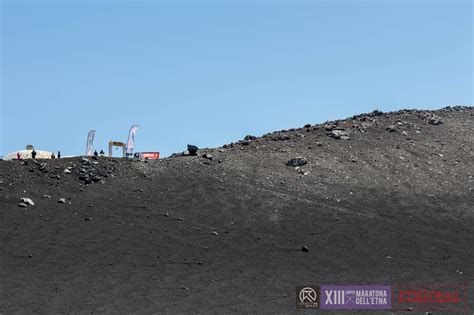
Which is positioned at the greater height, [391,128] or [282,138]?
[391,128]

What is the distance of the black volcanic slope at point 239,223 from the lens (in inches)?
1024

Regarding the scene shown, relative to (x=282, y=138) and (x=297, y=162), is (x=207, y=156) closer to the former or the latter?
(x=297, y=162)

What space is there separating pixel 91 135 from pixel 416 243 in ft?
86.6

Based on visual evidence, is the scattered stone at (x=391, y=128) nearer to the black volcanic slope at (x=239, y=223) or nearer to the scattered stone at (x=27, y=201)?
the black volcanic slope at (x=239, y=223)

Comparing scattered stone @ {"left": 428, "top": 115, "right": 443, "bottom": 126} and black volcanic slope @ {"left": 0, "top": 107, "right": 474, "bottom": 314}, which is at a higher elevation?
scattered stone @ {"left": 428, "top": 115, "right": 443, "bottom": 126}

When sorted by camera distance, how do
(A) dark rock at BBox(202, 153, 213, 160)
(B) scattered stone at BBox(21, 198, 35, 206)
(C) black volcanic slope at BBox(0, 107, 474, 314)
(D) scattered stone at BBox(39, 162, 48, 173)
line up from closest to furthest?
(C) black volcanic slope at BBox(0, 107, 474, 314), (B) scattered stone at BBox(21, 198, 35, 206), (D) scattered stone at BBox(39, 162, 48, 173), (A) dark rock at BBox(202, 153, 213, 160)

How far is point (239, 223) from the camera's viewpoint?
34.9 metres

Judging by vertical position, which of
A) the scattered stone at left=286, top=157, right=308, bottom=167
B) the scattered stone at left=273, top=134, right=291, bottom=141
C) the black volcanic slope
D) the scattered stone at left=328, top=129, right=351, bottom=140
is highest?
the scattered stone at left=328, top=129, right=351, bottom=140

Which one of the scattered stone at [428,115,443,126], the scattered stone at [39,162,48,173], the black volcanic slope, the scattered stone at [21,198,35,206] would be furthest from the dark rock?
the scattered stone at [428,115,443,126]

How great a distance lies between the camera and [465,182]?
43438 millimetres

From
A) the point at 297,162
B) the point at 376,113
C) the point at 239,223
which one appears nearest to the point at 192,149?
the point at 297,162

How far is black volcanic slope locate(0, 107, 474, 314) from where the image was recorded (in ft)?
85.3

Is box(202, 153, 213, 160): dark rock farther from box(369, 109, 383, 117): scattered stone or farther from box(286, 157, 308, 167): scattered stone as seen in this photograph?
box(369, 109, 383, 117): scattered stone

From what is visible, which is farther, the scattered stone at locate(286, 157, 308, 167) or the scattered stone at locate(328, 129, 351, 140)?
the scattered stone at locate(328, 129, 351, 140)
